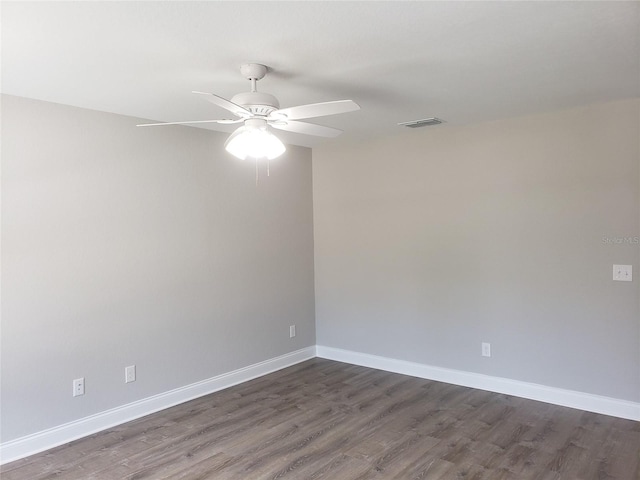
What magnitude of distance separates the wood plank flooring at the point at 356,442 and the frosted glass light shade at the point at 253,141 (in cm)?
189

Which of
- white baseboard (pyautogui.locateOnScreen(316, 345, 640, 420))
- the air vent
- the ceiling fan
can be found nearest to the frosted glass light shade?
the ceiling fan

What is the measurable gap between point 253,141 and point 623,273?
283cm

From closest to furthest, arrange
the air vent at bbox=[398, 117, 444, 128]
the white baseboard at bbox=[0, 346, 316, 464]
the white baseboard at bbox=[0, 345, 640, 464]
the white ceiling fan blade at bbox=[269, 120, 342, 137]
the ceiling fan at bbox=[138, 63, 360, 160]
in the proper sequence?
the ceiling fan at bbox=[138, 63, 360, 160] < the white ceiling fan blade at bbox=[269, 120, 342, 137] < the white baseboard at bbox=[0, 346, 316, 464] < the white baseboard at bbox=[0, 345, 640, 464] < the air vent at bbox=[398, 117, 444, 128]

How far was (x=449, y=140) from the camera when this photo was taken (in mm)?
4113

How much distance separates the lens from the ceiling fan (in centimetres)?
229

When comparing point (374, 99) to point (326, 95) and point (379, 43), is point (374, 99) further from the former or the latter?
point (379, 43)

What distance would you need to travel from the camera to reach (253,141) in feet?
8.16

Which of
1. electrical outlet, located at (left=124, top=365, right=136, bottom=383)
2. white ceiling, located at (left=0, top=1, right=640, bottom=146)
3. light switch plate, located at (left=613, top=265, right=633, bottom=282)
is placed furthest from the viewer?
electrical outlet, located at (left=124, top=365, right=136, bottom=383)

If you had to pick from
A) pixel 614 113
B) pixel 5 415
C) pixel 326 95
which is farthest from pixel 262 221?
pixel 614 113

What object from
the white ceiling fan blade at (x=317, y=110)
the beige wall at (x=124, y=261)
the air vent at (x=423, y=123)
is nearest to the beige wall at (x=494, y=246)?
the air vent at (x=423, y=123)

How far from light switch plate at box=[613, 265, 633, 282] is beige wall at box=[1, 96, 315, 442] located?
9.59 ft

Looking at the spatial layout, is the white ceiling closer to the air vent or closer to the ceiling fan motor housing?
the ceiling fan motor housing

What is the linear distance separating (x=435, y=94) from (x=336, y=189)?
201 centimetres

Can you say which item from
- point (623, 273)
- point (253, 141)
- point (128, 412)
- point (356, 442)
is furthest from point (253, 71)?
point (623, 273)
